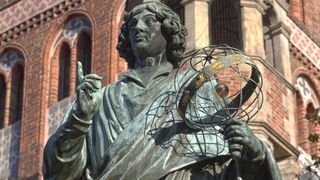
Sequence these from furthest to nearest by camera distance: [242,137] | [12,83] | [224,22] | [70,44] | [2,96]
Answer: [2,96], [12,83], [70,44], [224,22], [242,137]

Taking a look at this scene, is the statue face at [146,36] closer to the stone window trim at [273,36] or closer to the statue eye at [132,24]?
the statue eye at [132,24]

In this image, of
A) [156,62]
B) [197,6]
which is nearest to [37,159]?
[197,6]

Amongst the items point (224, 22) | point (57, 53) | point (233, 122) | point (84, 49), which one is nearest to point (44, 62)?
point (57, 53)

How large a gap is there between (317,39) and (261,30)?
587 centimetres

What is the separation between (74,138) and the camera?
452 cm

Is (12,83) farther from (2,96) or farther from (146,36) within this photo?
(146,36)

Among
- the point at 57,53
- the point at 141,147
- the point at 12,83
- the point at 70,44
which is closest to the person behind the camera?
the point at 141,147

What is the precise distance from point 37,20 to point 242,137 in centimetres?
2350

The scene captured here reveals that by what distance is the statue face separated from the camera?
480 centimetres

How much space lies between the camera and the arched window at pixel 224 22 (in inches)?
870

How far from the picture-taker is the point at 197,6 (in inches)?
821

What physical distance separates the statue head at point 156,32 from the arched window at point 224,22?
55.5 ft

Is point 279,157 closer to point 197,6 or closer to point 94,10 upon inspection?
point 197,6

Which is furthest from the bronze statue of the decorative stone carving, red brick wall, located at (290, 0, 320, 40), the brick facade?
red brick wall, located at (290, 0, 320, 40)
